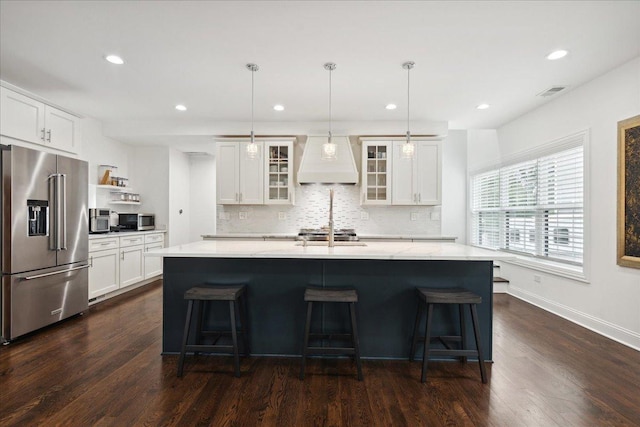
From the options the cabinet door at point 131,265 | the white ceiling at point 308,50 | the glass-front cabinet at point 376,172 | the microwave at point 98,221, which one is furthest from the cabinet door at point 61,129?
the glass-front cabinet at point 376,172

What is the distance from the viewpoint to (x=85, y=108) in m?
4.22

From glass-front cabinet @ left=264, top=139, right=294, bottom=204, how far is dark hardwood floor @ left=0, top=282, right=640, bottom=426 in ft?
8.74

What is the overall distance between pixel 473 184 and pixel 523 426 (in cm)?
486

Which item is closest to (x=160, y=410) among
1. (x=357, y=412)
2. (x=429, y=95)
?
(x=357, y=412)

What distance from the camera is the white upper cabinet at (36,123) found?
10.5 feet

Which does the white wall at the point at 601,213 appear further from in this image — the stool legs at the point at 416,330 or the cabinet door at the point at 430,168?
the stool legs at the point at 416,330

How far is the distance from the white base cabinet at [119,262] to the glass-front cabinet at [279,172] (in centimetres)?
199

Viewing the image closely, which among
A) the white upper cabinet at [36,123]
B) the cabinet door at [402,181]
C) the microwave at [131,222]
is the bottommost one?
the microwave at [131,222]

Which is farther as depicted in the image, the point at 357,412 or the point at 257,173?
the point at 257,173

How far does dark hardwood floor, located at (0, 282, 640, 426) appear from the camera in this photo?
71.5 inches

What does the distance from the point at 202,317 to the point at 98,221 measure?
2.75m

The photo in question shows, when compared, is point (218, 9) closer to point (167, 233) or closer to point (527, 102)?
point (527, 102)

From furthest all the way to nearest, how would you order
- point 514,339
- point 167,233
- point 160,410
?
1. point 167,233
2. point 514,339
3. point 160,410

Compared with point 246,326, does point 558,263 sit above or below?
above
